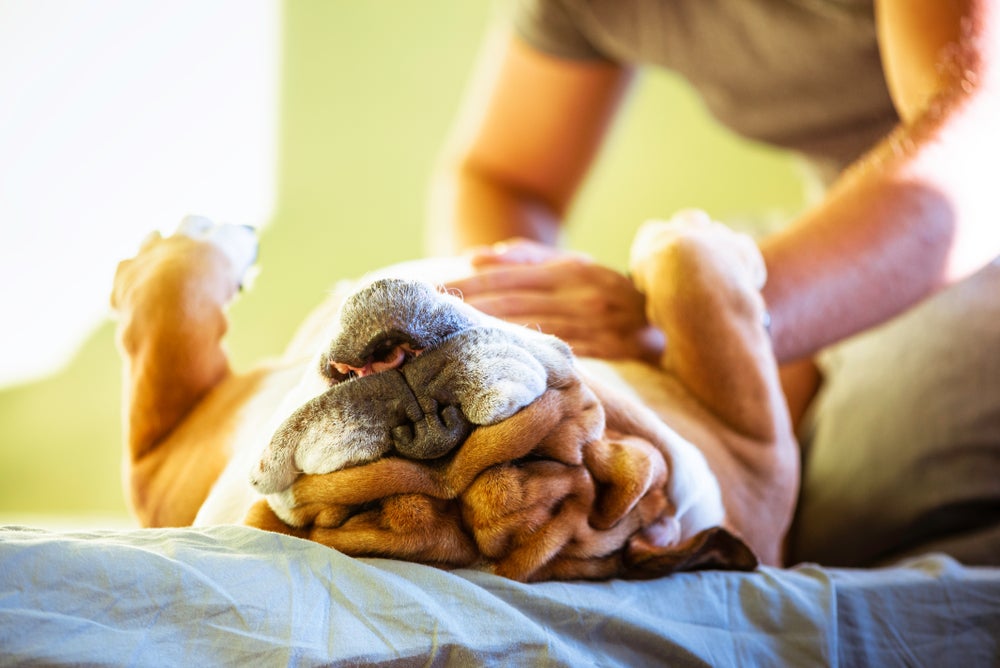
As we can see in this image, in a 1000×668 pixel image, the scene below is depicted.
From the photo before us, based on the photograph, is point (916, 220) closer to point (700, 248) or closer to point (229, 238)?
point (700, 248)

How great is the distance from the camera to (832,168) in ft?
7.93

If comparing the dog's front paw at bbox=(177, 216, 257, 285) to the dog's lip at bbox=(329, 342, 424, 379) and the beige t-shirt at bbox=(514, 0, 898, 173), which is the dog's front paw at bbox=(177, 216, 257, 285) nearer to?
the dog's lip at bbox=(329, 342, 424, 379)

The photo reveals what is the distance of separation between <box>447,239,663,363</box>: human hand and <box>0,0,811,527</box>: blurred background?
1976 mm

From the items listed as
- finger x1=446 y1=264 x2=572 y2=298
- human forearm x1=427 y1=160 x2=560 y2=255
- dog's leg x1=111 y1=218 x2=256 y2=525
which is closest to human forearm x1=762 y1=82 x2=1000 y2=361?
finger x1=446 y1=264 x2=572 y2=298

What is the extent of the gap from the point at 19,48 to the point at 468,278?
9.60 ft

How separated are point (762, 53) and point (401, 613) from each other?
191cm

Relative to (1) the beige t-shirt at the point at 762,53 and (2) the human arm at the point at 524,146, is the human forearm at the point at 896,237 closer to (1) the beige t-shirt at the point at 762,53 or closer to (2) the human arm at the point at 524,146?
(1) the beige t-shirt at the point at 762,53

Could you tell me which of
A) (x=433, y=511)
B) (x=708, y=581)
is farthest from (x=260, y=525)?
(x=708, y=581)

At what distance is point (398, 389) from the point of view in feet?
3.36

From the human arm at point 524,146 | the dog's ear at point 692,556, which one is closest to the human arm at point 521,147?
the human arm at point 524,146

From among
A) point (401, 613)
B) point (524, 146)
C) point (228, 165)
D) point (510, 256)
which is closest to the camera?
point (401, 613)

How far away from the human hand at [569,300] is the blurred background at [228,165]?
1.98 metres

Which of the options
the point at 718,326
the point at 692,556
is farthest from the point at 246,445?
the point at 718,326

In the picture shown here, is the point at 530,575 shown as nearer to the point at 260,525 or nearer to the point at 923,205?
the point at 260,525
